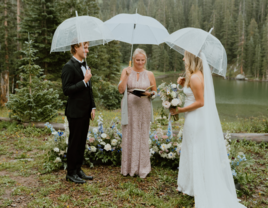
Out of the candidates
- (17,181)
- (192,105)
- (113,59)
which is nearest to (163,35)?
(192,105)

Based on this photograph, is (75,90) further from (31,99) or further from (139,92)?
(31,99)

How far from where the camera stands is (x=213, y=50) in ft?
10.3

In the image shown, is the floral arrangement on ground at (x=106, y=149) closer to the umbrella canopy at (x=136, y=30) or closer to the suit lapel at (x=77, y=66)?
the suit lapel at (x=77, y=66)

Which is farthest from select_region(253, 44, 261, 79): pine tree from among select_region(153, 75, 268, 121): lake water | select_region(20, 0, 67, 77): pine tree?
select_region(20, 0, 67, 77): pine tree

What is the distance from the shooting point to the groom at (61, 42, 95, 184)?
11.2 feet

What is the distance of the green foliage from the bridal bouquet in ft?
16.6

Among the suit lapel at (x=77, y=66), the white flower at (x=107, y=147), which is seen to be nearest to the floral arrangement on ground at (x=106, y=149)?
the white flower at (x=107, y=147)

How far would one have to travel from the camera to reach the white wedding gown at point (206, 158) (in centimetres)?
312

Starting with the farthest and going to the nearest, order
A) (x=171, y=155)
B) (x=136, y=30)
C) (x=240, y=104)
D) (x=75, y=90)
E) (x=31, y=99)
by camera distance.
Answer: (x=240, y=104)
(x=31, y=99)
(x=171, y=155)
(x=136, y=30)
(x=75, y=90)

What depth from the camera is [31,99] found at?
7.07 meters

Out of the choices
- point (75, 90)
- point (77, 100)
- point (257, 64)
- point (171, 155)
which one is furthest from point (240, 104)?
point (257, 64)

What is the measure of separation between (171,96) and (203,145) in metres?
0.90

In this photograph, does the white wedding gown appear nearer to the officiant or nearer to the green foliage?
the officiant

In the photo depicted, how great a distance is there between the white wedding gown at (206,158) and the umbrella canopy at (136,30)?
49.7 inches
